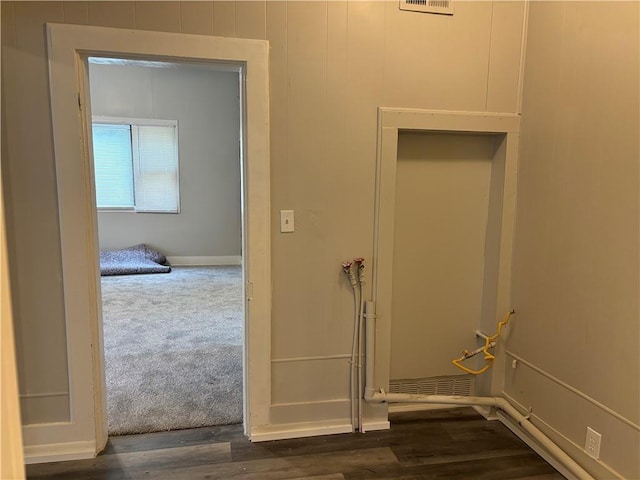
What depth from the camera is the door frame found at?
192cm

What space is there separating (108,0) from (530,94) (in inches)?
86.7

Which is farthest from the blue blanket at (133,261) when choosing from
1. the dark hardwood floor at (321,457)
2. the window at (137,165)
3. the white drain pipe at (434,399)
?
the white drain pipe at (434,399)

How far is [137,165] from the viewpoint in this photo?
641 centimetres

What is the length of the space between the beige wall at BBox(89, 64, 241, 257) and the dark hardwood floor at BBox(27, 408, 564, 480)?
15.3ft

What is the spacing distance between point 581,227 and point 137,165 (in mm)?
6131

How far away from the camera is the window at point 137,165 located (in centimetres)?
627

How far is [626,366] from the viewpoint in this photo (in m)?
1.74

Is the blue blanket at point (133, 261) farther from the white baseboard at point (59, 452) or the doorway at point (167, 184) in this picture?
the white baseboard at point (59, 452)

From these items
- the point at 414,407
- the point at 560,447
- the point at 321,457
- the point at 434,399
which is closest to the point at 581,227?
the point at 560,447

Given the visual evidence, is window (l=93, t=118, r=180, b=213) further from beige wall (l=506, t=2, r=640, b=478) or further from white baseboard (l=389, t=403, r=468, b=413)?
beige wall (l=506, t=2, r=640, b=478)

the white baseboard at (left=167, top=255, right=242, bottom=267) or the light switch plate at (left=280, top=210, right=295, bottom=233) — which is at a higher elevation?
the light switch plate at (left=280, top=210, right=295, bottom=233)

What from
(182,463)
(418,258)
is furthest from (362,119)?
(182,463)

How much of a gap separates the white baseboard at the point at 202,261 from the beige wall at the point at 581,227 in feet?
16.9

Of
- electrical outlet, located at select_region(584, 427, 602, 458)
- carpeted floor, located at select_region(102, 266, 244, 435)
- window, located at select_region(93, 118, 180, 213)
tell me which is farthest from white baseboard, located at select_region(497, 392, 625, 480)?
window, located at select_region(93, 118, 180, 213)
